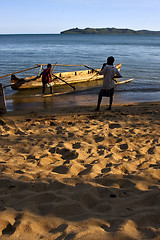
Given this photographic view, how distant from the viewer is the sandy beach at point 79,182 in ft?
7.18

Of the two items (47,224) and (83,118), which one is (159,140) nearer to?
(83,118)

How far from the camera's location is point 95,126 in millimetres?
5980

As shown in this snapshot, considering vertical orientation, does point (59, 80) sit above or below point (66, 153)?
above

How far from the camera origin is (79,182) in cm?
314

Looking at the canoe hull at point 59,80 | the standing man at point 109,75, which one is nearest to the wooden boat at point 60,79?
the canoe hull at point 59,80

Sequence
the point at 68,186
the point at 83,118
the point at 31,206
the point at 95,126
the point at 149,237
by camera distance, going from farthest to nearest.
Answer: the point at 83,118
the point at 95,126
the point at 68,186
the point at 31,206
the point at 149,237

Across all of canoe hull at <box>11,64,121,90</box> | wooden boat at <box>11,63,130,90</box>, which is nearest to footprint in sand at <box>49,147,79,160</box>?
wooden boat at <box>11,63,130,90</box>

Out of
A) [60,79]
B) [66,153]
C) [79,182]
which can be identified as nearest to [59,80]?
[60,79]

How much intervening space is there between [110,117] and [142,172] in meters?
3.62

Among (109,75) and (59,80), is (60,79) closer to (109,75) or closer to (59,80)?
(59,80)

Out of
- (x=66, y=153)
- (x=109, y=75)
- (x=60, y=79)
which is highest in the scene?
(x=109, y=75)

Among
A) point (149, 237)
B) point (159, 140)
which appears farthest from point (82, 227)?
point (159, 140)

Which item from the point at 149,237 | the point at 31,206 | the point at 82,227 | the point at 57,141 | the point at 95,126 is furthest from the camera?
the point at 95,126

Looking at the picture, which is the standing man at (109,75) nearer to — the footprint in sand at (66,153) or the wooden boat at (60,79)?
the footprint in sand at (66,153)
